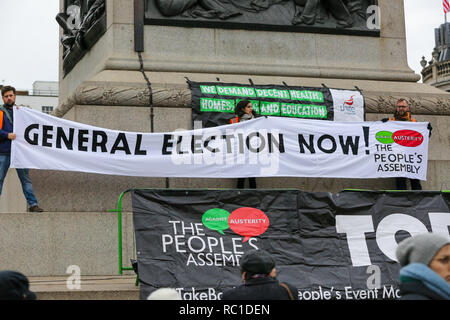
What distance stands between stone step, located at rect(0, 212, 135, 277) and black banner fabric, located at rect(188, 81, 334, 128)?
3037mm

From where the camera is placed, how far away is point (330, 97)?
1474cm

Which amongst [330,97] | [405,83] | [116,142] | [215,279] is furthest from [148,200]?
[405,83]

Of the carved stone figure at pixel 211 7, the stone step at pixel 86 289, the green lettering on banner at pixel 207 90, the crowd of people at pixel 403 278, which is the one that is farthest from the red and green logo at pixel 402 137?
the crowd of people at pixel 403 278

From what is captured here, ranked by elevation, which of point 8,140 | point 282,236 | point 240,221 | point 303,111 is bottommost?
point 282,236

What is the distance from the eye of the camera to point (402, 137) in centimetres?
1384

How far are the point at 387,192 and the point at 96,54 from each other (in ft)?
21.6

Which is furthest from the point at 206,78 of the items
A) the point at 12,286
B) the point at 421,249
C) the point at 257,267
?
the point at 12,286

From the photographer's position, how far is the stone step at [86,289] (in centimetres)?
1005

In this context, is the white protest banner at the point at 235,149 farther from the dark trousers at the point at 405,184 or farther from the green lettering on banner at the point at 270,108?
the green lettering on banner at the point at 270,108

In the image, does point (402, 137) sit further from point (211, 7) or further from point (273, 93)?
point (211, 7)

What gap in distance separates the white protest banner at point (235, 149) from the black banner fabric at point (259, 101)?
3.33 ft

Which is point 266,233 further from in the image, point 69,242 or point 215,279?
point 69,242

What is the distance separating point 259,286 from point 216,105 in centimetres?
800

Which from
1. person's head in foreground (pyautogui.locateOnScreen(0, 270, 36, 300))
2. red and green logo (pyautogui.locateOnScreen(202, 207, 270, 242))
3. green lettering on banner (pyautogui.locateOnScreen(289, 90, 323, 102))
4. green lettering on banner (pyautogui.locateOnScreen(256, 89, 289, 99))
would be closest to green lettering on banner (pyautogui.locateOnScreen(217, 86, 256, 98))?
green lettering on banner (pyautogui.locateOnScreen(256, 89, 289, 99))
